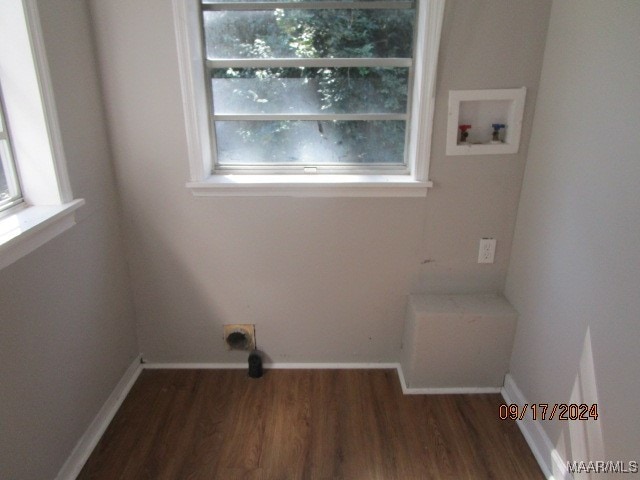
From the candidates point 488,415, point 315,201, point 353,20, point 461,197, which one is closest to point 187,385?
point 315,201

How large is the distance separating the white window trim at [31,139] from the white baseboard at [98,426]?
0.81 metres

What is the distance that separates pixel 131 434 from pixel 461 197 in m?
1.74

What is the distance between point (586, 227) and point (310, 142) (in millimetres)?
1143

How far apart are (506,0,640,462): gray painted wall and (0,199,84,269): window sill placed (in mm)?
1750

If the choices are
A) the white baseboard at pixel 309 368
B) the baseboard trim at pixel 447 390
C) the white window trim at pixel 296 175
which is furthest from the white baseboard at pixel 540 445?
the white window trim at pixel 296 175

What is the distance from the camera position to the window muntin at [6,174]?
138 centimetres

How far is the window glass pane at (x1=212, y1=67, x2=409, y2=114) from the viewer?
1828 millimetres

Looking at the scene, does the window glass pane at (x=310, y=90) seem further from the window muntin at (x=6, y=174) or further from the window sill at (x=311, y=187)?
the window muntin at (x=6, y=174)

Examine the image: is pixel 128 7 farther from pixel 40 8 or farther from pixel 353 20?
pixel 353 20

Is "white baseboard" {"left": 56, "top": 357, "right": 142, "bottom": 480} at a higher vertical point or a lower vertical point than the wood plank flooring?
higher

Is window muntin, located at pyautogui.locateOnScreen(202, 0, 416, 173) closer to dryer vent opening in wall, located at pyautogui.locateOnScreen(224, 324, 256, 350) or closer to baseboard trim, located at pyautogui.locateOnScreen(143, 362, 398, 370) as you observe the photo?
dryer vent opening in wall, located at pyautogui.locateOnScreen(224, 324, 256, 350)

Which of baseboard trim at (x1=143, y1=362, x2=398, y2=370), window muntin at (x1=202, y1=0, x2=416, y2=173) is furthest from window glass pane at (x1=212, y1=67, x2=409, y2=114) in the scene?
baseboard trim at (x1=143, y1=362, x2=398, y2=370)

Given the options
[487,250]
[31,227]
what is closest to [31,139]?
[31,227]

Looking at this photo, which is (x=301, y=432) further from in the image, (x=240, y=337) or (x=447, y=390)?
(x=447, y=390)
